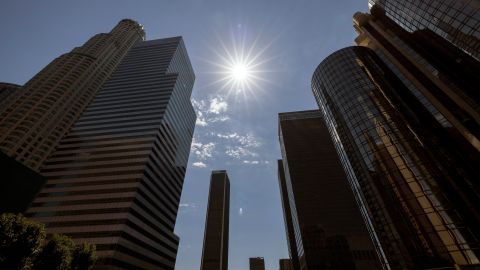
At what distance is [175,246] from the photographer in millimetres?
111625

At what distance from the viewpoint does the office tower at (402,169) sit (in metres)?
35.6

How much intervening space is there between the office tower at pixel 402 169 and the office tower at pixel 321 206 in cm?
5272

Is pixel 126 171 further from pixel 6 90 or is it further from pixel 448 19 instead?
pixel 6 90

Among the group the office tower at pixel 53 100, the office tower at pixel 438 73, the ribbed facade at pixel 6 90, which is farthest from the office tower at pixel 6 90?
the office tower at pixel 438 73

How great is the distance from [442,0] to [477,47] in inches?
464

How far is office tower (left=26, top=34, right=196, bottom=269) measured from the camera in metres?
75.9

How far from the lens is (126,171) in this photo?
89000 mm

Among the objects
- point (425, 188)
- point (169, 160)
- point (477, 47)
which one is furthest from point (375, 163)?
point (169, 160)

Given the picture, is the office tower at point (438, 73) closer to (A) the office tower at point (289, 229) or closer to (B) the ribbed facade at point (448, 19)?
(B) the ribbed facade at point (448, 19)

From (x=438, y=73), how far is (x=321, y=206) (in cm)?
7092

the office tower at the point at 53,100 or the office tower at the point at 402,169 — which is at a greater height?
the office tower at the point at 53,100

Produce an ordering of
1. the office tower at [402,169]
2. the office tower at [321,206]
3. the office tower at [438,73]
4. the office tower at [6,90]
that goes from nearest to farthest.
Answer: the office tower at [402,169], the office tower at [438,73], the office tower at [321,206], the office tower at [6,90]

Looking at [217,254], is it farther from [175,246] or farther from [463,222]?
[463,222]

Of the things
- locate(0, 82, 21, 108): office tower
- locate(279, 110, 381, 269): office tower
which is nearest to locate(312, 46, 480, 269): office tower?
locate(279, 110, 381, 269): office tower
